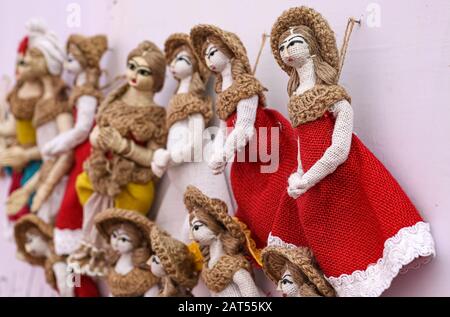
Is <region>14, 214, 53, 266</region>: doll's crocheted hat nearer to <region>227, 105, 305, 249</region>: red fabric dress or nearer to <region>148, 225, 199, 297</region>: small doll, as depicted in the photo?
<region>148, 225, 199, 297</region>: small doll

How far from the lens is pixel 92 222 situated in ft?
4.68

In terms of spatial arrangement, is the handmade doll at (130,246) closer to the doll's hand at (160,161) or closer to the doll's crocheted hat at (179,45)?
the doll's hand at (160,161)

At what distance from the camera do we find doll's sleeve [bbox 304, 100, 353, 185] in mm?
954

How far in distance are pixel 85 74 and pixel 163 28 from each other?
24 centimetres

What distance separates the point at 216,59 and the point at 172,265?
0.39 m

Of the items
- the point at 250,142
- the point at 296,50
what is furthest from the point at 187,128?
the point at 296,50

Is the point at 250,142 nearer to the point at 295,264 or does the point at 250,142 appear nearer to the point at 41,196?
the point at 295,264

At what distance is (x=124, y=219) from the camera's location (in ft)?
4.24

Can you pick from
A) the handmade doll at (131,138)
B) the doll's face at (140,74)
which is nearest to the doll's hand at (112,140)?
the handmade doll at (131,138)

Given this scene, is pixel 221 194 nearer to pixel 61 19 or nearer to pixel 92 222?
pixel 92 222

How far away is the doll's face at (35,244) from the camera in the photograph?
157 cm

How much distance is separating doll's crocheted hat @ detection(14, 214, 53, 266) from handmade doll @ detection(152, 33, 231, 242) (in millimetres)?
410

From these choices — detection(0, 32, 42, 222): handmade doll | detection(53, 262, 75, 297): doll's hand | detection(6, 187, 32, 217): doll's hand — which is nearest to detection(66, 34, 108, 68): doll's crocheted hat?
detection(0, 32, 42, 222): handmade doll
